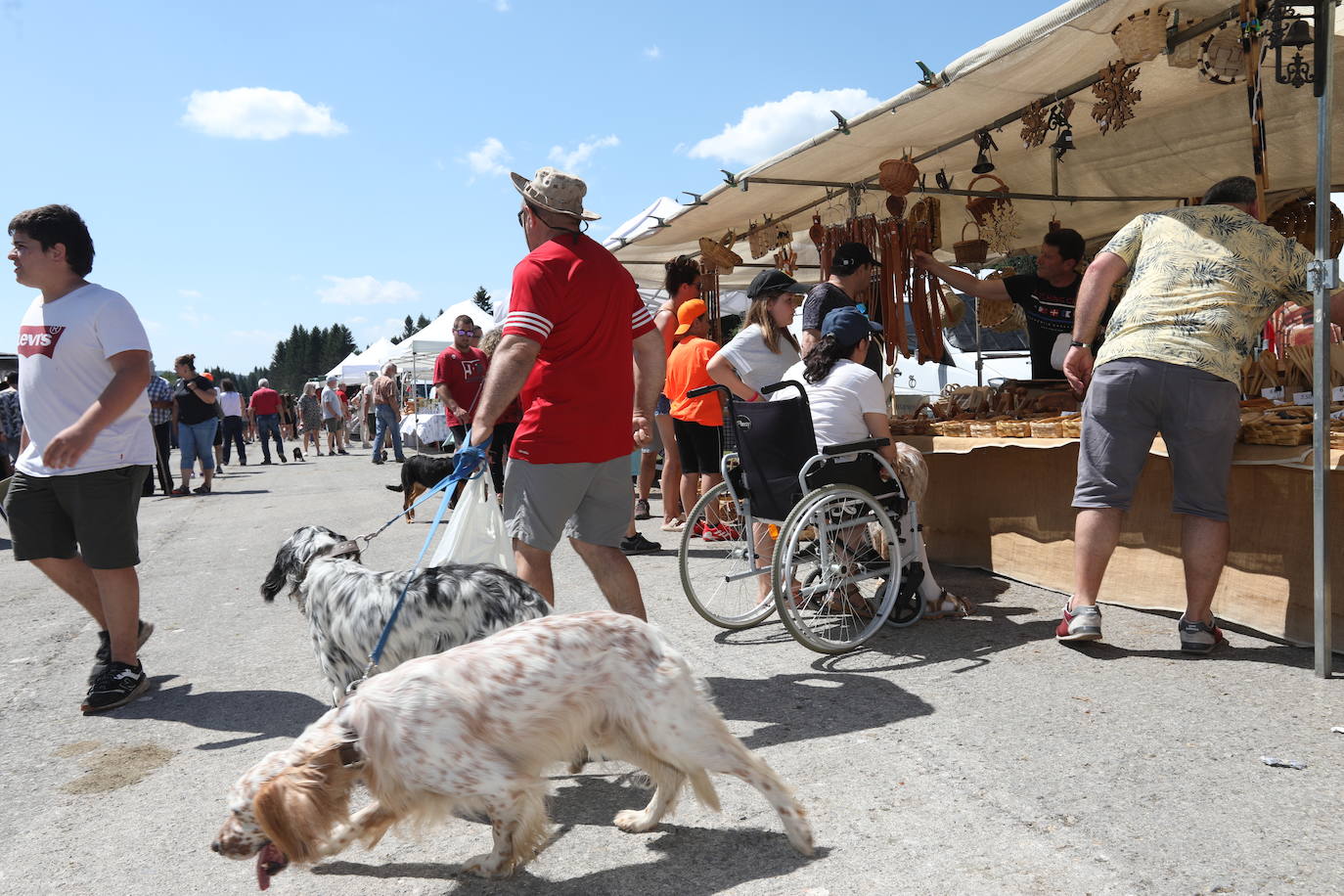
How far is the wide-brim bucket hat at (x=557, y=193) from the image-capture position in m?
3.88

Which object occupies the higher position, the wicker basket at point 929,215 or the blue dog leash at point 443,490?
the wicker basket at point 929,215

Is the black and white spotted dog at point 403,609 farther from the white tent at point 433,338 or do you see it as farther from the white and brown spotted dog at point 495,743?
the white tent at point 433,338

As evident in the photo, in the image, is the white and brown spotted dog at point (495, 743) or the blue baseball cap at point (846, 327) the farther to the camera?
the blue baseball cap at point (846, 327)

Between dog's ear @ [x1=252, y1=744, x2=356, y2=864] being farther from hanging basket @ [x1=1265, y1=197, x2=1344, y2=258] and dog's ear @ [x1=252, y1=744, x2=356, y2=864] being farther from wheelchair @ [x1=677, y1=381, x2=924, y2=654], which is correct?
hanging basket @ [x1=1265, y1=197, x2=1344, y2=258]

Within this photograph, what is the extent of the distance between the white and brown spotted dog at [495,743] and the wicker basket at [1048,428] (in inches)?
126

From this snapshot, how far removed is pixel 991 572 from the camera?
6.19m

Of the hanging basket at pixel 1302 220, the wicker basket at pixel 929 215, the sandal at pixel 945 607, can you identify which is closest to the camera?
the sandal at pixel 945 607

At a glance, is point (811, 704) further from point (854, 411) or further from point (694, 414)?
point (694, 414)

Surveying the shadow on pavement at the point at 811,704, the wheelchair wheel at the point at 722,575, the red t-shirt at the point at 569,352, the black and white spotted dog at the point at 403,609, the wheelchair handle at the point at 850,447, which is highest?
the red t-shirt at the point at 569,352

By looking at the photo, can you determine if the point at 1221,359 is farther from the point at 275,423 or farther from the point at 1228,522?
the point at 275,423

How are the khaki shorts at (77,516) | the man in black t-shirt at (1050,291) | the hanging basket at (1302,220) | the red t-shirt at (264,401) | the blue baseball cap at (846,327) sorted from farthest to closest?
the red t-shirt at (264,401) → the hanging basket at (1302,220) → the man in black t-shirt at (1050,291) → the blue baseball cap at (846,327) → the khaki shorts at (77,516)

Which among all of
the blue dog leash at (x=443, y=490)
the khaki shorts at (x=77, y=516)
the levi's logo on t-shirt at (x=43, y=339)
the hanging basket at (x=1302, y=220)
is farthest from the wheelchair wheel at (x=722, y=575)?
the hanging basket at (x=1302, y=220)

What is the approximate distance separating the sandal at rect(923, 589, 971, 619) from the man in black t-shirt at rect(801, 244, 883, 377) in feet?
4.34

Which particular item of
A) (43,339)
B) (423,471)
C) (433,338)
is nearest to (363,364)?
(433,338)
